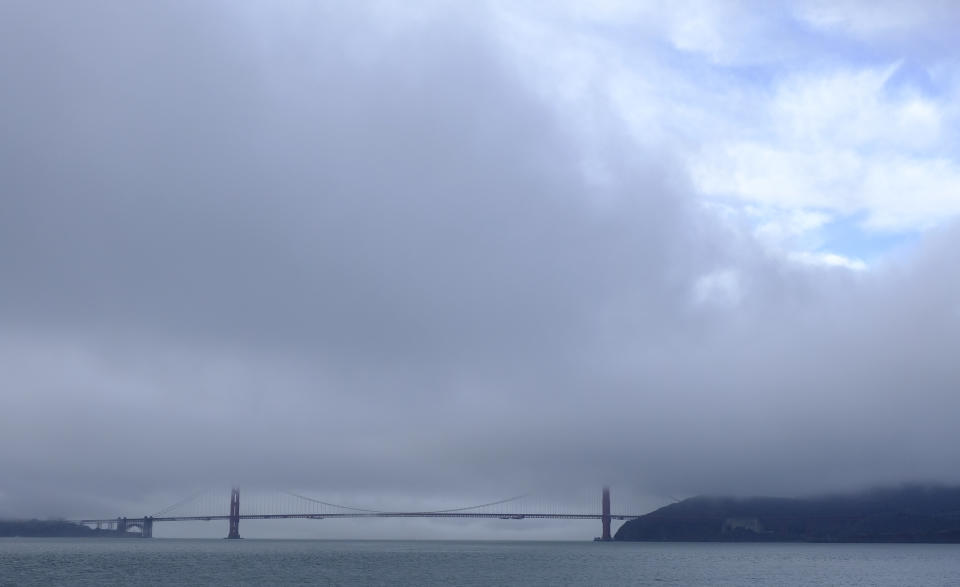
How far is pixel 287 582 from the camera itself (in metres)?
68.5

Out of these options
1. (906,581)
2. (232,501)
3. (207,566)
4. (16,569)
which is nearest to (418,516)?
(232,501)

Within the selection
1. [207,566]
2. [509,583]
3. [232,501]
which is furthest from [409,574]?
[232,501]

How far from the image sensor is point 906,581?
251 feet

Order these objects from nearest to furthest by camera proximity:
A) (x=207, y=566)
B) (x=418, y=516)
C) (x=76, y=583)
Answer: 1. (x=76, y=583)
2. (x=207, y=566)
3. (x=418, y=516)

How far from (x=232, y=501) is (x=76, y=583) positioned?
127785 millimetres

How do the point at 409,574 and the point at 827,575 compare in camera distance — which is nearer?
the point at 409,574

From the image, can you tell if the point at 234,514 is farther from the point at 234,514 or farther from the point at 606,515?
the point at 606,515

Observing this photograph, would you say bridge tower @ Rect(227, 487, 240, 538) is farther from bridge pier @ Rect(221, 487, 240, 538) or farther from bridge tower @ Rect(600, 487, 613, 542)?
bridge tower @ Rect(600, 487, 613, 542)

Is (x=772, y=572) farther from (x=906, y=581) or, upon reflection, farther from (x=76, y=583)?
(x=76, y=583)

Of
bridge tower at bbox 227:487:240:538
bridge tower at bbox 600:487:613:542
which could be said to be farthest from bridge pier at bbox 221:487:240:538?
bridge tower at bbox 600:487:613:542

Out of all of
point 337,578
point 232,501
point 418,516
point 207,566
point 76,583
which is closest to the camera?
point 76,583

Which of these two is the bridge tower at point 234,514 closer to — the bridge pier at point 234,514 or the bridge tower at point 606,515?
the bridge pier at point 234,514

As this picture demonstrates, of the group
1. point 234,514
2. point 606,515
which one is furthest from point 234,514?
point 606,515

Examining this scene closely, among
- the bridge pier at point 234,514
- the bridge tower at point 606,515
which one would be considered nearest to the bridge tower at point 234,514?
the bridge pier at point 234,514
